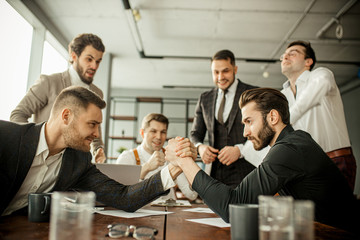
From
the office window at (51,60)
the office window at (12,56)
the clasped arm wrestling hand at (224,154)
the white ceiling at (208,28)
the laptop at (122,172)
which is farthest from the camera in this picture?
the office window at (51,60)

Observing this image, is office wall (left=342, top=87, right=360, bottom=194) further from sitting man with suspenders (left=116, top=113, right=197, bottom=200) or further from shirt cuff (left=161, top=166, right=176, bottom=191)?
shirt cuff (left=161, top=166, right=176, bottom=191)

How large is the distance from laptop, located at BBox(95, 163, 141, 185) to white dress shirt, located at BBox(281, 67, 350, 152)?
3.89ft

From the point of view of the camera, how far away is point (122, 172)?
166cm

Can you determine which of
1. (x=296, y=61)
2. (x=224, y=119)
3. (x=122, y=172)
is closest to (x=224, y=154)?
(x=224, y=119)

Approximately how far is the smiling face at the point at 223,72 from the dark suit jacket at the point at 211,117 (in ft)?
0.37

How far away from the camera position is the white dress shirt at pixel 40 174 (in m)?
1.27

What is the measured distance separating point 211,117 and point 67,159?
4.82ft

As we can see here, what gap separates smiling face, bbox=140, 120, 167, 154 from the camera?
116 inches

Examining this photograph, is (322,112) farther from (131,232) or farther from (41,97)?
(41,97)

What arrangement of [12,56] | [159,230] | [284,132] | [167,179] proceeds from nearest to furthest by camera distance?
1. [159,230]
2. [167,179]
3. [284,132]
4. [12,56]

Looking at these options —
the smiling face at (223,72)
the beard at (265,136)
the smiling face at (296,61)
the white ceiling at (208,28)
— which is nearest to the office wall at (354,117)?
the white ceiling at (208,28)

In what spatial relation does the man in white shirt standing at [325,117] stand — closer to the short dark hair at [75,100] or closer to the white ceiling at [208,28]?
the short dark hair at [75,100]

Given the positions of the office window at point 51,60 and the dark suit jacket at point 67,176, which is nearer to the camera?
the dark suit jacket at point 67,176

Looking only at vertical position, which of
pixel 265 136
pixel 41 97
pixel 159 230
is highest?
pixel 41 97
